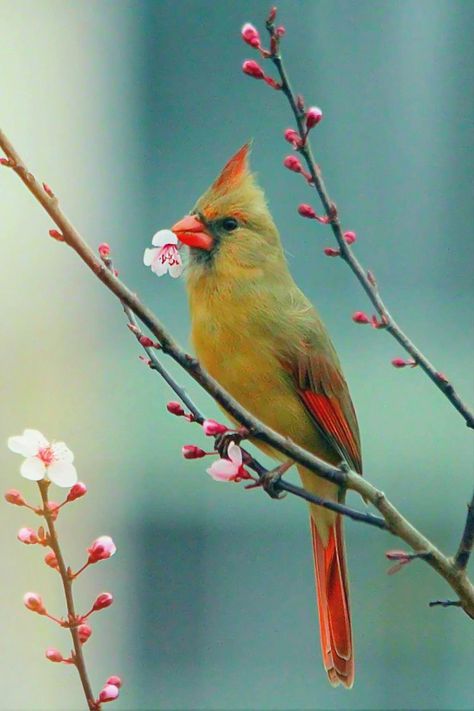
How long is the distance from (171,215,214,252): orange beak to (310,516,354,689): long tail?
1.11 ft

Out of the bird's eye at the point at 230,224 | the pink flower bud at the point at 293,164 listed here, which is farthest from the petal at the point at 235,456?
the bird's eye at the point at 230,224

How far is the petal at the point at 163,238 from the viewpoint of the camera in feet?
3.44

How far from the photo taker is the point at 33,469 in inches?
34.5

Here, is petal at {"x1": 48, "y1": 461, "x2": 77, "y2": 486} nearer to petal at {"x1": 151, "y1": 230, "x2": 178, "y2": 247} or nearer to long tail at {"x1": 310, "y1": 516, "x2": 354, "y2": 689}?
petal at {"x1": 151, "y1": 230, "x2": 178, "y2": 247}

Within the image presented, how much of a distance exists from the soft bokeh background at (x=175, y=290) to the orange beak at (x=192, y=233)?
5.79 ft

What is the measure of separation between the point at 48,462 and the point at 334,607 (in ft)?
1.51

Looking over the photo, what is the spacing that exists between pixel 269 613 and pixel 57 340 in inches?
35.0

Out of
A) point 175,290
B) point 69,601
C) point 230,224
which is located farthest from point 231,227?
point 175,290

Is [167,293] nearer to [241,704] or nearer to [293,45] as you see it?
[293,45]

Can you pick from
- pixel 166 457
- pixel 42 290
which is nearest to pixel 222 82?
pixel 42 290

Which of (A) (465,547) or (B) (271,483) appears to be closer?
(A) (465,547)

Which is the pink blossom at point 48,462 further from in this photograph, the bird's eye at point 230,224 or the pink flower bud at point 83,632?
the bird's eye at point 230,224

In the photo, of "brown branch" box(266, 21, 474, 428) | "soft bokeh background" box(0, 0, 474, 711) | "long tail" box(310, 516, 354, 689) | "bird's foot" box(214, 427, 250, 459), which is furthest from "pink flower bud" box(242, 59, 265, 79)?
"soft bokeh background" box(0, 0, 474, 711)

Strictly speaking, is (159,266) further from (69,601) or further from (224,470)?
(69,601)
